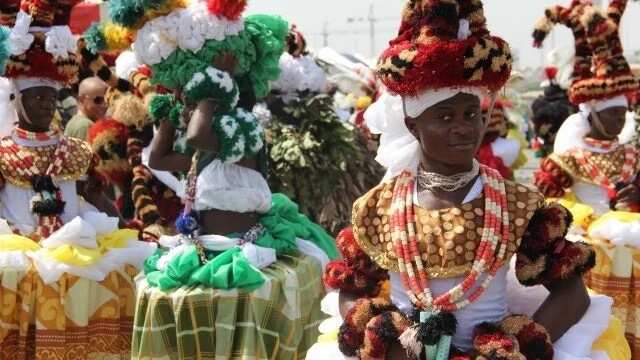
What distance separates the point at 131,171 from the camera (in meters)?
6.37

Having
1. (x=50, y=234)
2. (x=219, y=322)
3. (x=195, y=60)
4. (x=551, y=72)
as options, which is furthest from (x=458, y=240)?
(x=551, y=72)

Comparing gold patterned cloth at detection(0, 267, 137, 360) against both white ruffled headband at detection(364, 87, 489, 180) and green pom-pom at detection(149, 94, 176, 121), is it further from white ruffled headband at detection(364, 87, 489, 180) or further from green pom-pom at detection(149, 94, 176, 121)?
white ruffled headband at detection(364, 87, 489, 180)

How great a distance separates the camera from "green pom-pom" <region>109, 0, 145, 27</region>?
460cm

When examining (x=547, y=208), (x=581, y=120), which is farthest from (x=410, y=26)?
(x=581, y=120)

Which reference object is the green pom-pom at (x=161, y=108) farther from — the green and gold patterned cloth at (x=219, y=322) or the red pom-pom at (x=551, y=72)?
the red pom-pom at (x=551, y=72)

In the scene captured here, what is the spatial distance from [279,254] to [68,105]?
228 inches

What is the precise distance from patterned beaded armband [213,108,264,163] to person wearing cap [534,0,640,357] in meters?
2.24

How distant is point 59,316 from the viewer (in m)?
5.02

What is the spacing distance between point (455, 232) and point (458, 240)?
0.03 m

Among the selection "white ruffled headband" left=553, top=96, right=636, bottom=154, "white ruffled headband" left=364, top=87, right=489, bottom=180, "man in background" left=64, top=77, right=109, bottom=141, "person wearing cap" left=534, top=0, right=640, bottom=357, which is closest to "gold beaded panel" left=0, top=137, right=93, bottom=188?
"man in background" left=64, top=77, right=109, bottom=141

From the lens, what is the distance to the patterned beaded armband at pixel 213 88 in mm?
4570

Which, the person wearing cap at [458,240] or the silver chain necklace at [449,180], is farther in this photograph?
the silver chain necklace at [449,180]

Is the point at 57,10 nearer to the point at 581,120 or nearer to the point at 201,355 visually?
the point at 201,355

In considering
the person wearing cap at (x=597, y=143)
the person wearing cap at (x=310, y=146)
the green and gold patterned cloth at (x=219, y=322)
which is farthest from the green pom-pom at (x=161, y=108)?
the person wearing cap at (x=310, y=146)
